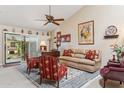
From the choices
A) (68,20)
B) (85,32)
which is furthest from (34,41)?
(85,32)

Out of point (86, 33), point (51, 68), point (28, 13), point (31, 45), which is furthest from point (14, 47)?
point (51, 68)

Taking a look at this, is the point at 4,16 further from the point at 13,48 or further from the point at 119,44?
the point at 119,44

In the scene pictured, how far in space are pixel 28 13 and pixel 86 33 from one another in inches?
111

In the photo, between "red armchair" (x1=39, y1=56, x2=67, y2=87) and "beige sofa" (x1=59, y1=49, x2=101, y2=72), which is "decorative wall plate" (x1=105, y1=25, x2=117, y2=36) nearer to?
"beige sofa" (x1=59, y1=49, x2=101, y2=72)

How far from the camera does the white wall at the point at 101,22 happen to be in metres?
5.09

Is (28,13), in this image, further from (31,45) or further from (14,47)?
(31,45)

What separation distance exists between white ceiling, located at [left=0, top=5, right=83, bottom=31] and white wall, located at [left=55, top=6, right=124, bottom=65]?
20.1 inches

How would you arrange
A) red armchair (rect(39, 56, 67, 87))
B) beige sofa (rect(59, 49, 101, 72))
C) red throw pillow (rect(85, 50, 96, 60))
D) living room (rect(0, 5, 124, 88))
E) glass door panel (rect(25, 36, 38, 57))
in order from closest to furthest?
red armchair (rect(39, 56, 67, 87)) < living room (rect(0, 5, 124, 88)) < beige sofa (rect(59, 49, 101, 72)) < red throw pillow (rect(85, 50, 96, 60)) < glass door panel (rect(25, 36, 38, 57))

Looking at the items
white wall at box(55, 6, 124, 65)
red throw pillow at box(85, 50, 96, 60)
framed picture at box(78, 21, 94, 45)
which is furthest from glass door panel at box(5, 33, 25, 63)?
red throw pillow at box(85, 50, 96, 60)

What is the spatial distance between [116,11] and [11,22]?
4808 millimetres

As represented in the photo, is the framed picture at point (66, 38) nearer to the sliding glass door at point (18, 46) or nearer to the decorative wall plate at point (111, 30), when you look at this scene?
the sliding glass door at point (18, 46)

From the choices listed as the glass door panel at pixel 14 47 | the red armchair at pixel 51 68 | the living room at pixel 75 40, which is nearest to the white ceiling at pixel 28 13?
the living room at pixel 75 40

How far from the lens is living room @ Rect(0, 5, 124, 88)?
417 centimetres

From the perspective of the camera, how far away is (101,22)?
5645 mm
